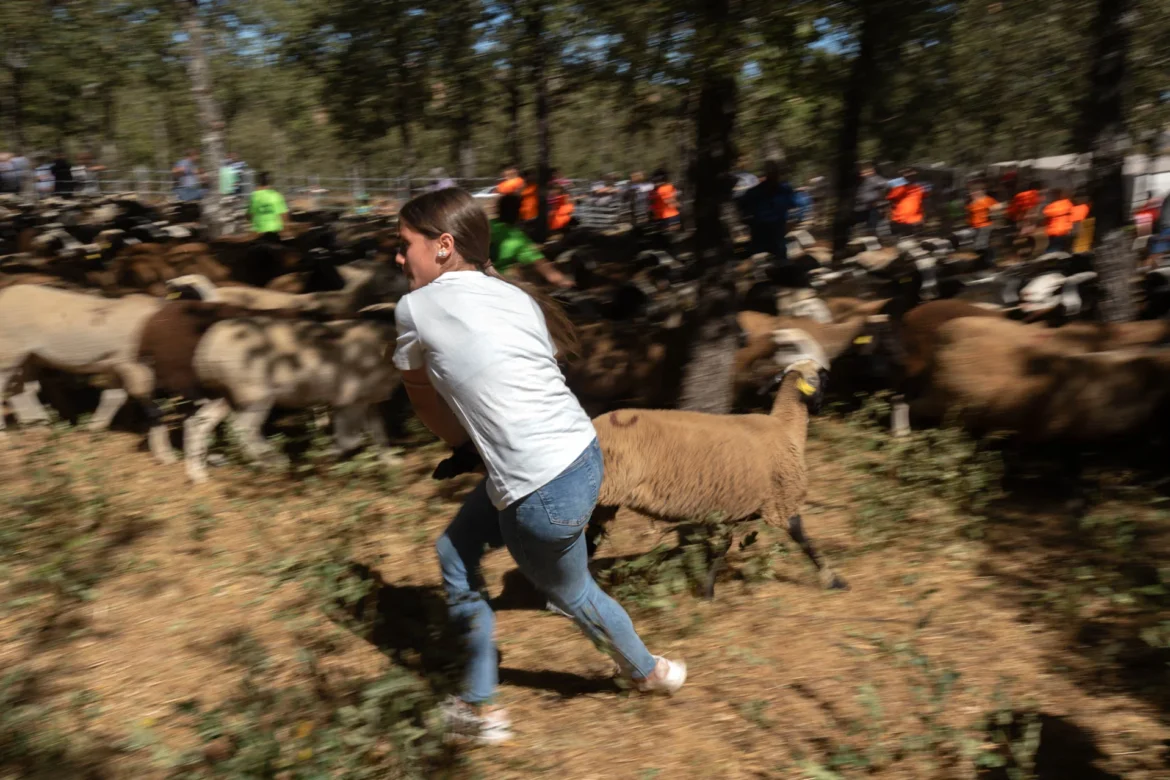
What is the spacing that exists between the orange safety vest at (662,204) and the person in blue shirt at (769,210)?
6.88 metres

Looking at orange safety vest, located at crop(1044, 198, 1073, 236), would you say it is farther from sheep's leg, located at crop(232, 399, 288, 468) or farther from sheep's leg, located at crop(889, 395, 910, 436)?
sheep's leg, located at crop(232, 399, 288, 468)

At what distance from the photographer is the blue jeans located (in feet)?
9.65

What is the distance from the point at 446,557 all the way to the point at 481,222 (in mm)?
1173

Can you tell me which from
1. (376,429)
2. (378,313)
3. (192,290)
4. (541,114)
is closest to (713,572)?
(376,429)

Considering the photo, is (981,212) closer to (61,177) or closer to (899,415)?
(899,415)

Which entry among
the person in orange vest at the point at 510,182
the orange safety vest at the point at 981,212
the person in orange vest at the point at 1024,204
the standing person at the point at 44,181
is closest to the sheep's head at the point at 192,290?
the person in orange vest at the point at 510,182

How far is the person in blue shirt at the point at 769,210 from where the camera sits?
1170cm

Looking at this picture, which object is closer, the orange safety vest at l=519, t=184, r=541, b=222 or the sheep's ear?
the sheep's ear

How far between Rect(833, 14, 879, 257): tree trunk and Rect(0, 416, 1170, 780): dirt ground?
4.47 meters

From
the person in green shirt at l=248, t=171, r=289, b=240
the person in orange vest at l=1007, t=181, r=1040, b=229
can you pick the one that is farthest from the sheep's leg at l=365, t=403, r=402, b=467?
the person in orange vest at l=1007, t=181, r=1040, b=229

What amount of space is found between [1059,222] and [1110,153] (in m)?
6.55

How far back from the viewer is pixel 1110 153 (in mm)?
7895

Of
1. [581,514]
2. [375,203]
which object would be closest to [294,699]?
[581,514]

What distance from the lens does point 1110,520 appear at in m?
5.35
